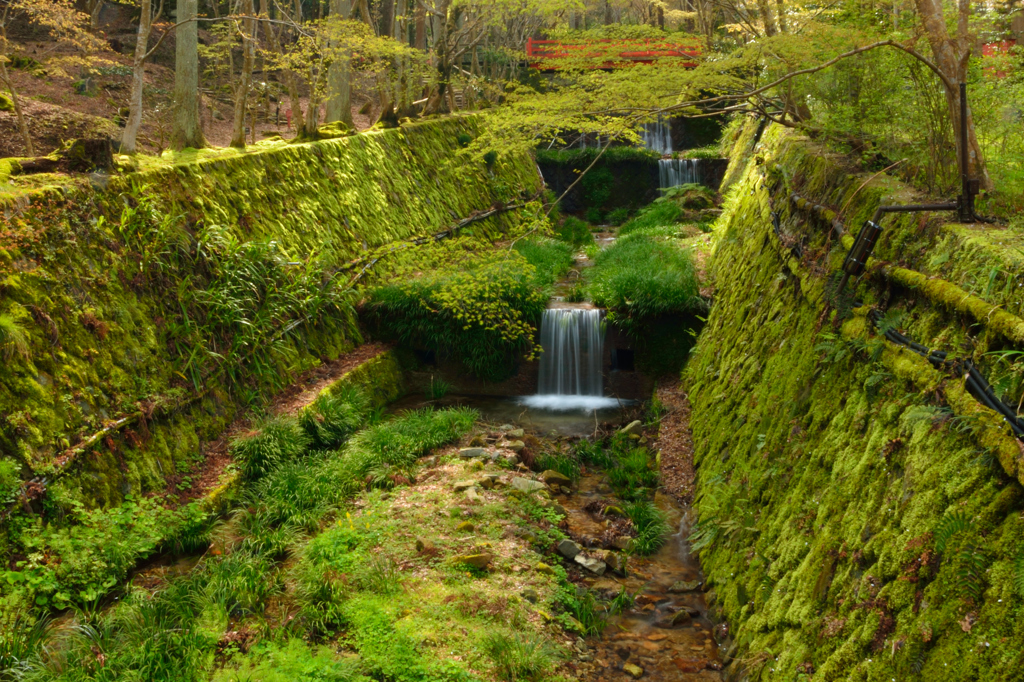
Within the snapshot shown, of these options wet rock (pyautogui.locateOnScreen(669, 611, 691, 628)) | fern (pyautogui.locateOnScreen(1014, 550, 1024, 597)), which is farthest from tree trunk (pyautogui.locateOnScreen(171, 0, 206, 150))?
fern (pyautogui.locateOnScreen(1014, 550, 1024, 597))

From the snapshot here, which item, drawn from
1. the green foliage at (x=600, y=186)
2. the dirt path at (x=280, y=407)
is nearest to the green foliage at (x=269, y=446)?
the dirt path at (x=280, y=407)

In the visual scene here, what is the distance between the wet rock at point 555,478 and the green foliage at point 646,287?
4117mm

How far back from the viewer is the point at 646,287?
12.3m

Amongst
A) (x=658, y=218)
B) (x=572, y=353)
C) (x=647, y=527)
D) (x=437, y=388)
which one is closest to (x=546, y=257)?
(x=572, y=353)

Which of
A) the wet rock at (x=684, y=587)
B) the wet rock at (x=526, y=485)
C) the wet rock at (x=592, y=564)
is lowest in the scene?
the wet rock at (x=684, y=587)

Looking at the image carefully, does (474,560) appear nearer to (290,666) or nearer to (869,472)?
(290,666)

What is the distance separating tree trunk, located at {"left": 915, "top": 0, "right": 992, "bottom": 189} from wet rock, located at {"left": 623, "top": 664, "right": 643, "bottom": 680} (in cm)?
445

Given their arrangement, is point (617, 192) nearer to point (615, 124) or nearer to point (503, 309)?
point (503, 309)

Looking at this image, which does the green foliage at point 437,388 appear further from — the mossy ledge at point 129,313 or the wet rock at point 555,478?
the wet rock at point 555,478

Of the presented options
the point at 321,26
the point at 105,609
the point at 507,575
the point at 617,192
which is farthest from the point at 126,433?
the point at 617,192

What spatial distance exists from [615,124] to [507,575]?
5.56m

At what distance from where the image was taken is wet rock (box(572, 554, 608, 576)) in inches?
275

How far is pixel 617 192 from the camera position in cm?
2356

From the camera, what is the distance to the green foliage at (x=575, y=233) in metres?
19.2
